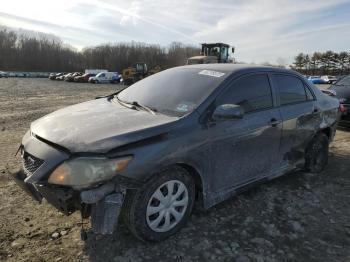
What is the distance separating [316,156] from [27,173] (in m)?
4.03

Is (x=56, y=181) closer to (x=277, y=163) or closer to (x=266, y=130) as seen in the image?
(x=266, y=130)

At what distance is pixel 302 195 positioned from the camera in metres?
4.41

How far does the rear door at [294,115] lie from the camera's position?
4.35 meters

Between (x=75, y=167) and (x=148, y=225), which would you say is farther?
(x=148, y=225)

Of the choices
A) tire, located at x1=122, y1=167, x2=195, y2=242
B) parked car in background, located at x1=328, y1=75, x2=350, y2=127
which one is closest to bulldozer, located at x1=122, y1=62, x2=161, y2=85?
parked car in background, located at x1=328, y1=75, x2=350, y2=127

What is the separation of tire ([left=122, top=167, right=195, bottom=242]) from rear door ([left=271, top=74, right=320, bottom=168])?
169 cm

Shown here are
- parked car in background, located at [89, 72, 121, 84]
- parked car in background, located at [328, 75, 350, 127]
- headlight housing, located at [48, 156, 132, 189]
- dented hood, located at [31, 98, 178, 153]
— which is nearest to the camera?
headlight housing, located at [48, 156, 132, 189]

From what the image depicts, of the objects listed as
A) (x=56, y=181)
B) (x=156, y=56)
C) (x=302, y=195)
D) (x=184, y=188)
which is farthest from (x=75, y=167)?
(x=156, y=56)

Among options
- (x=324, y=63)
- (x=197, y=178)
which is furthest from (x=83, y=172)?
(x=324, y=63)

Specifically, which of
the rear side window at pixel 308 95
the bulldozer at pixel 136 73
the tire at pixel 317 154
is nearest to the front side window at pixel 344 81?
the tire at pixel 317 154

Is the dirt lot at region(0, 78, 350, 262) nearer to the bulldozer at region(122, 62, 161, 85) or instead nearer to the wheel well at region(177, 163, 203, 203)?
the wheel well at region(177, 163, 203, 203)

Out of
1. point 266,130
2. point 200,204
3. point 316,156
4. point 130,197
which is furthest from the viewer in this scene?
point 316,156

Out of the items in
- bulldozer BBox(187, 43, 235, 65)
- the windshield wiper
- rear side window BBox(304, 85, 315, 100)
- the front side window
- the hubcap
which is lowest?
the hubcap

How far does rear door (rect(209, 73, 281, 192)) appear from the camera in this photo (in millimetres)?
3467
